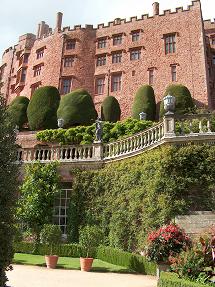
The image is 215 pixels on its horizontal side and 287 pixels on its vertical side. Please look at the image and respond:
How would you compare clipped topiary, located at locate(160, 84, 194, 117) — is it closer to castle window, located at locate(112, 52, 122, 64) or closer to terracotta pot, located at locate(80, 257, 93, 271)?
castle window, located at locate(112, 52, 122, 64)

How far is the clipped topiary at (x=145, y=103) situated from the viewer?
32594 millimetres

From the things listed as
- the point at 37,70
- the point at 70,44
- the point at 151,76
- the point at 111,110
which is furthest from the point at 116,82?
the point at 37,70

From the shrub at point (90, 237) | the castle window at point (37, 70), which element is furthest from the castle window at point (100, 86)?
the shrub at point (90, 237)

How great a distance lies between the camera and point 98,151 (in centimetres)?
1717

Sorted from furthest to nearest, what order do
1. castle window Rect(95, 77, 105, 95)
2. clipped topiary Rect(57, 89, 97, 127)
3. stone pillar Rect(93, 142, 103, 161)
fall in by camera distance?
castle window Rect(95, 77, 105, 95), clipped topiary Rect(57, 89, 97, 127), stone pillar Rect(93, 142, 103, 161)

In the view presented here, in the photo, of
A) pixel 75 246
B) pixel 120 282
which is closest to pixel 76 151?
pixel 75 246

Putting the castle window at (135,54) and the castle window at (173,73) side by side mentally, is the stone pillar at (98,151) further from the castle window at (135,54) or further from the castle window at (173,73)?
the castle window at (135,54)

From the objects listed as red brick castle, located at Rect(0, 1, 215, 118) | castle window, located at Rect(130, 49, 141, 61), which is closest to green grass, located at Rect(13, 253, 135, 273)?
red brick castle, located at Rect(0, 1, 215, 118)

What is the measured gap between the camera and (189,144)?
13.4 m

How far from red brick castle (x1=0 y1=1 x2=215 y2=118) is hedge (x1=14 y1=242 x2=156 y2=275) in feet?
74.0

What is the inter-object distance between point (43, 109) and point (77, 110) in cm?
348

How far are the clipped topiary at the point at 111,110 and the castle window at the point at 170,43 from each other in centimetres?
758

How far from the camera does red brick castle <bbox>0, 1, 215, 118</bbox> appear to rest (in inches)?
1380

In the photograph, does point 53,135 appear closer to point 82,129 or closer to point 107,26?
point 82,129
